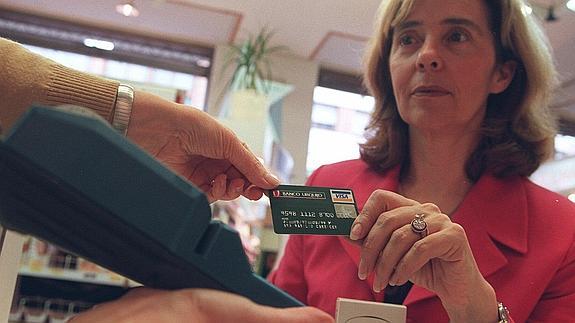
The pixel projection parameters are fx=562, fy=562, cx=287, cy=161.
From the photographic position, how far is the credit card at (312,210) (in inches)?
22.8

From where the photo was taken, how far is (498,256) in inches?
37.1

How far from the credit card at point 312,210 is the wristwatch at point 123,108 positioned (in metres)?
0.27

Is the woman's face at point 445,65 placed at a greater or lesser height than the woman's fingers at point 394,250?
greater

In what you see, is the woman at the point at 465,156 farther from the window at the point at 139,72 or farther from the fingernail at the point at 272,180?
the window at the point at 139,72

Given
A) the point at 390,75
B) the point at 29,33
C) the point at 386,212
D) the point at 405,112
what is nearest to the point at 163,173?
the point at 386,212

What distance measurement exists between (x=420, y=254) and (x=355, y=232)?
9 centimetres

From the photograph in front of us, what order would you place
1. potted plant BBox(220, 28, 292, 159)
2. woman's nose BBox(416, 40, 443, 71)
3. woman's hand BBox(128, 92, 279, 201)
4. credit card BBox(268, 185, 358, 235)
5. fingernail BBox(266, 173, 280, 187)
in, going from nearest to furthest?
credit card BBox(268, 185, 358, 235) < fingernail BBox(266, 173, 280, 187) < woman's hand BBox(128, 92, 279, 201) < woman's nose BBox(416, 40, 443, 71) < potted plant BBox(220, 28, 292, 159)

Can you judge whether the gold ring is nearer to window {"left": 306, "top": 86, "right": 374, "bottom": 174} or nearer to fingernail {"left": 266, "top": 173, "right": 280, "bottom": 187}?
fingernail {"left": 266, "top": 173, "right": 280, "bottom": 187}

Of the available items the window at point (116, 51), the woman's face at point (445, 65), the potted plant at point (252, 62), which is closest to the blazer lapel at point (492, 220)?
the woman's face at point (445, 65)

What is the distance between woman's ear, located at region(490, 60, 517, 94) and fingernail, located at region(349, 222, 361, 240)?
2.26ft

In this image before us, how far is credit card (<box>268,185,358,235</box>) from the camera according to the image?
58 cm

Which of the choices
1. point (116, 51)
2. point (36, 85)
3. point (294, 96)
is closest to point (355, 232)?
point (36, 85)

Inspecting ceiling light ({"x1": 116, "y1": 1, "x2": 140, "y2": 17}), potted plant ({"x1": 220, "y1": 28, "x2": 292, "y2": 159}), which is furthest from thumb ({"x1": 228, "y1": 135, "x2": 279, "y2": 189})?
ceiling light ({"x1": 116, "y1": 1, "x2": 140, "y2": 17})

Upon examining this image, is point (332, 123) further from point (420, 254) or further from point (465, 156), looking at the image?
point (420, 254)
